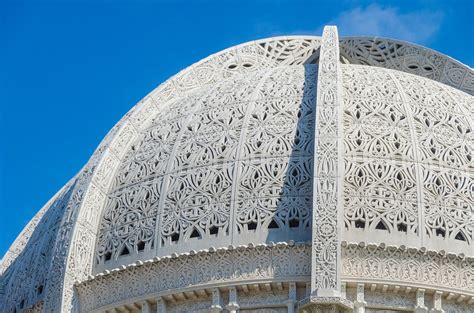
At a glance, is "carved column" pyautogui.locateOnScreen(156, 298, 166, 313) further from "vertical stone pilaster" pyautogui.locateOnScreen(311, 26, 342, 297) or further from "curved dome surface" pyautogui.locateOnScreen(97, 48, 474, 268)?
"vertical stone pilaster" pyautogui.locateOnScreen(311, 26, 342, 297)

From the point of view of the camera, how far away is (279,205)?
2570 cm

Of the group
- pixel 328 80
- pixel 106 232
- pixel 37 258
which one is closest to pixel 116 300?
pixel 106 232

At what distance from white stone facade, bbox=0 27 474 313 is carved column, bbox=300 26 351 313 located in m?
0.02

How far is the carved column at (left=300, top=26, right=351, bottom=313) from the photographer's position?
79.5 ft

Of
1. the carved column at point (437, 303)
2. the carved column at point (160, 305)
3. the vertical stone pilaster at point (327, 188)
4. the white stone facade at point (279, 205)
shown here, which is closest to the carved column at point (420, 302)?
the white stone facade at point (279, 205)

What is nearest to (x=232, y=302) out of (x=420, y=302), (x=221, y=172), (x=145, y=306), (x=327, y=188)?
(x=145, y=306)

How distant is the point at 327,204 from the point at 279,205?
109 centimetres

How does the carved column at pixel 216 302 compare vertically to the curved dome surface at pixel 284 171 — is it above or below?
below

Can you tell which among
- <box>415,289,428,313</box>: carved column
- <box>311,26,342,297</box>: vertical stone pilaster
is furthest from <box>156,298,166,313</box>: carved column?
<box>415,289,428,313</box>: carved column

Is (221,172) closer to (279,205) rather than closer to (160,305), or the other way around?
(279,205)

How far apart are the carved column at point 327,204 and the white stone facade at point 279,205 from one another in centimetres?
2

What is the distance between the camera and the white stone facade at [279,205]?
2494cm

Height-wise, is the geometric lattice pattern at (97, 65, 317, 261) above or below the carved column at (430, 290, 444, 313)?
above

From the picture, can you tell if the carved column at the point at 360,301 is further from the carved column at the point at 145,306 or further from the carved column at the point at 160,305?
the carved column at the point at 145,306
